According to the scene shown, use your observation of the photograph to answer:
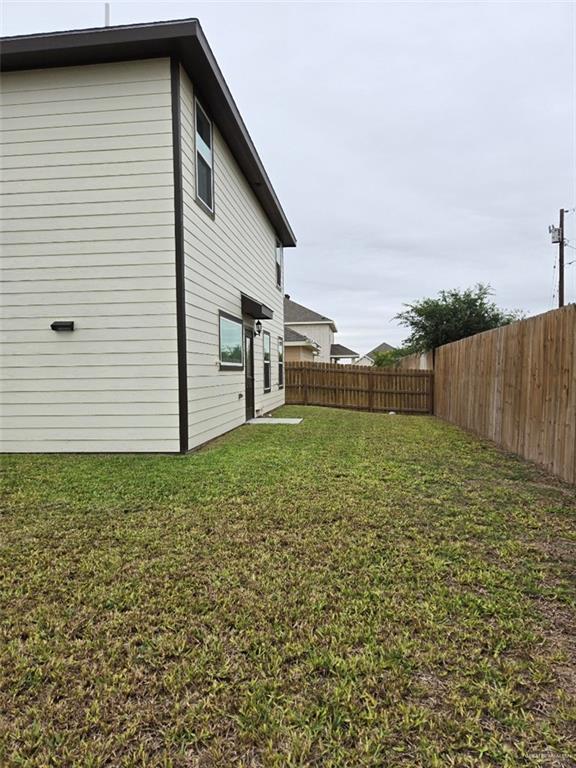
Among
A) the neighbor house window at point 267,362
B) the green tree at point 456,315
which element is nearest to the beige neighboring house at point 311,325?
the green tree at point 456,315

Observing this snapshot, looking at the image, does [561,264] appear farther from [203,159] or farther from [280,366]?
[203,159]

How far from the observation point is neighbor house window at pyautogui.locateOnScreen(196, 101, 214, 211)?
6.75 m

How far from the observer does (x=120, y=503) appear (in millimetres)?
4031

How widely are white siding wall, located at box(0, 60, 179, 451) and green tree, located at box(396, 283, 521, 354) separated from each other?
11.7 meters

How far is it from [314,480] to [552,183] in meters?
12.9

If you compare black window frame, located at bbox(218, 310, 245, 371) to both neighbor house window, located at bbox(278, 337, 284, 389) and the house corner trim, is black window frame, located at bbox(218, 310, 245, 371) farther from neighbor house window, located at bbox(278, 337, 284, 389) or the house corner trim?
neighbor house window, located at bbox(278, 337, 284, 389)

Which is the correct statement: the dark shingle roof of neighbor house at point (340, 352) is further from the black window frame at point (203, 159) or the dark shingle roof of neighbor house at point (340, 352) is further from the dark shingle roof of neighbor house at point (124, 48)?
the dark shingle roof of neighbor house at point (124, 48)

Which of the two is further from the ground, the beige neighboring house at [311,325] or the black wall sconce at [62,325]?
the beige neighboring house at [311,325]

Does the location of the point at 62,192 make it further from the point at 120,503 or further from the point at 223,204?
the point at 120,503

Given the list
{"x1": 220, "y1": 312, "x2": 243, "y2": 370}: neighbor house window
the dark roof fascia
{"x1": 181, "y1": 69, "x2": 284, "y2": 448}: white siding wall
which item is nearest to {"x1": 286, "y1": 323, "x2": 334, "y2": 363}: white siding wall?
{"x1": 181, "y1": 69, "x2": 284, "y2": 448}: white siding wall

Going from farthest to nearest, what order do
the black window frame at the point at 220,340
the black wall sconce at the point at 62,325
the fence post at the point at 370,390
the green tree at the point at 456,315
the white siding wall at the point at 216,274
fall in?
the green tree at the point at 456,315 → the fence post at the point at 370,390 → the black window frame at the point at 220,340 → the white siding wall at the point at 216,274 → the black wall sconce at the point at 62,325

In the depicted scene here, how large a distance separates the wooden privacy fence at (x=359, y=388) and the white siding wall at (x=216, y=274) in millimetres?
4028

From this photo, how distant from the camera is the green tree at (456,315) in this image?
1542 cm

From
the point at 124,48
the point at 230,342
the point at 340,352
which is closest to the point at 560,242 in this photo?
the point at 230,342
